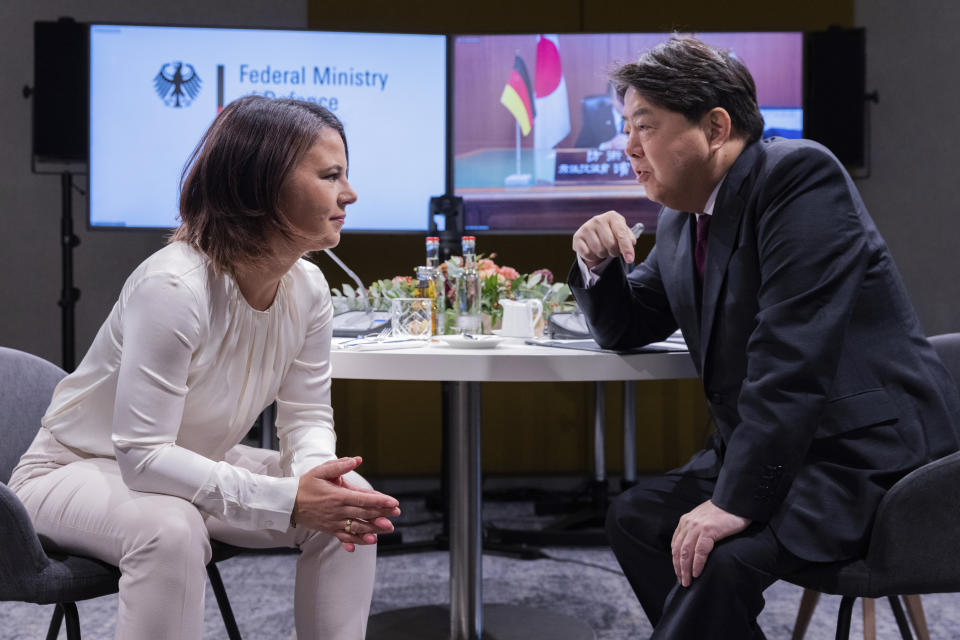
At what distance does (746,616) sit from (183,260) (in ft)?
3.55

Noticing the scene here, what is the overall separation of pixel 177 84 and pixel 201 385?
318 cm

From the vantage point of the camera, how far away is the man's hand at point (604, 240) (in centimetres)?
196

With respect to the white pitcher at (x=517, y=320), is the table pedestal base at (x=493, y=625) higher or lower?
lower

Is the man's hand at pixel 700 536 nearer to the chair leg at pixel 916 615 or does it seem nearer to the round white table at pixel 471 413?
the round white table at pixel 471 413

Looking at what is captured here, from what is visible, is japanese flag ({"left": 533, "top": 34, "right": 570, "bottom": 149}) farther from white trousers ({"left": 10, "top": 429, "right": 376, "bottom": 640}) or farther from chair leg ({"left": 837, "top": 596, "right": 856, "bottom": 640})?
chair leg ({"left": 837, "top": 596, "right": 856, "bottom": 640})

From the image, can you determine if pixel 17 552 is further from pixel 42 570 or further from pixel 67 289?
pixel 67 289

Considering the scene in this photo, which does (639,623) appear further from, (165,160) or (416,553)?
(165,160)

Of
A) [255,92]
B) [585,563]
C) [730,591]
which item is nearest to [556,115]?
[255,92]

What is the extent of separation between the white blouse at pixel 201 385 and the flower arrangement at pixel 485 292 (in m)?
0.77

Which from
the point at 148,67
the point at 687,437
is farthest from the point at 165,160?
the point at 687,437

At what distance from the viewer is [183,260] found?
1561 millimetres

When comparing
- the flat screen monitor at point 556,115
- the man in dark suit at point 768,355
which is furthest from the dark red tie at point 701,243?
the flat screen monitor at point 556,115

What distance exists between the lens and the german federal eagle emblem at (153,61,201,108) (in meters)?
4.38

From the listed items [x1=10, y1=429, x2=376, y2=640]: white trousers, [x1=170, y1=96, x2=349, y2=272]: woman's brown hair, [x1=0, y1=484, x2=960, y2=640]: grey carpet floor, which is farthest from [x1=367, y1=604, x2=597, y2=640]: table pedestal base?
[x1=170, y1=96, x2=349, y2=272]: woman's brown hair
